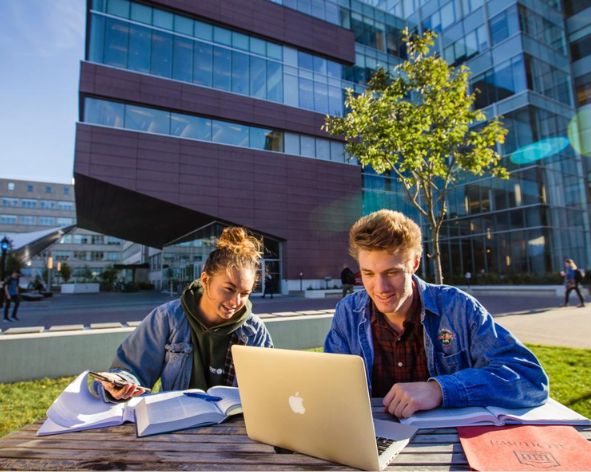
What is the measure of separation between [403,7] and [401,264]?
121ft

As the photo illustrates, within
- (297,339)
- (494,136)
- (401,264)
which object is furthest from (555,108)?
(401,264)

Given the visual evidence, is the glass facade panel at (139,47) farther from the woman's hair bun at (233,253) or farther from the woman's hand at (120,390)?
the woman's hand at (120,390)

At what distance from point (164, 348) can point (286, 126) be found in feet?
82.1

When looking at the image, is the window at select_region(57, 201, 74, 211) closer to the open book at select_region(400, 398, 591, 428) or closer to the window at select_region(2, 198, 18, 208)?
the window at select_region(2, 198, 18, 208)

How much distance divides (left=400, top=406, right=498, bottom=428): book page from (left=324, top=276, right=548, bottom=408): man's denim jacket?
0.25 ft

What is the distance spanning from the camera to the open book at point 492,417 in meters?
1.37

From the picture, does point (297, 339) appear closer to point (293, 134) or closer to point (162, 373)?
point (162, 373)

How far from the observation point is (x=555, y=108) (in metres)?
23.6

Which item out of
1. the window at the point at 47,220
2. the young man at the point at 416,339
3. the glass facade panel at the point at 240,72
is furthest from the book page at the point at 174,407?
the window at the point at 47,220

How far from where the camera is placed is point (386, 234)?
1.90 meters

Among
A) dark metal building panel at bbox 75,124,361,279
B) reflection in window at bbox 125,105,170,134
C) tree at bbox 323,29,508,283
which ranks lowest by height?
tree at bbox 323,29,508,283

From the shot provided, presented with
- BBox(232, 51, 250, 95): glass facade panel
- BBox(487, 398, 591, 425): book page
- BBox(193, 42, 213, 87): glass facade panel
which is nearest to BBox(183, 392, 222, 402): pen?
BBox(487, 398, 591, 425): book page

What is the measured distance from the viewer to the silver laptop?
1028 mm

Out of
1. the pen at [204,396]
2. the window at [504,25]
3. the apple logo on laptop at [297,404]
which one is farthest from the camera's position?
the window at [504,25]
